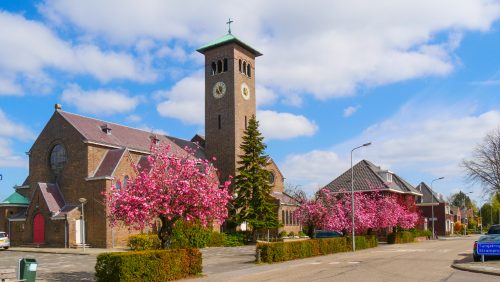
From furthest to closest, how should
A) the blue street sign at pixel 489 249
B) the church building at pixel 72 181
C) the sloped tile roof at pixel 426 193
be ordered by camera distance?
1. the sloped tile roof at pixel 426 193
2. the church building at pixel 72 181
3. the blue street sign at pixel 489 249

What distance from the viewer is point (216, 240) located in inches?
1921

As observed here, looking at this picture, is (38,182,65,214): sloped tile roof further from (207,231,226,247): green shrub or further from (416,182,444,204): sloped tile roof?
(416,182,444,204): sloped tile roof

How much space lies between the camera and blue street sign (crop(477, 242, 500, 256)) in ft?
83.2

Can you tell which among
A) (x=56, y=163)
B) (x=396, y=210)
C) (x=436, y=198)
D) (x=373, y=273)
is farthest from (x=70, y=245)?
(x=436, y=198)

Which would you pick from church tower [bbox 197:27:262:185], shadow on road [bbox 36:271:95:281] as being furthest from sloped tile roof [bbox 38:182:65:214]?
shadow on road [bbox 36:271:95:281]

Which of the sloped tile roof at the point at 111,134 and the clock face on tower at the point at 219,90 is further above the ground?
the clock face on tower at the point at 219,90

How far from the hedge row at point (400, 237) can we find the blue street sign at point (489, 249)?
28.3 meters

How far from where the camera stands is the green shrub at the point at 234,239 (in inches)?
1970

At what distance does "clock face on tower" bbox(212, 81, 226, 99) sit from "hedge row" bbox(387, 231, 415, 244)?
1048 inches

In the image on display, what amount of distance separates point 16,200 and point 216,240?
20238 mm

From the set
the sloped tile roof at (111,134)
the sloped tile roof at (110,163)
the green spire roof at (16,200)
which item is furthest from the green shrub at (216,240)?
the green spire roof at (16,200)

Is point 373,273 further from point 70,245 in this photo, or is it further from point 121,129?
point 121,129

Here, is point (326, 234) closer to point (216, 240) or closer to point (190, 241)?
point (216, 240)

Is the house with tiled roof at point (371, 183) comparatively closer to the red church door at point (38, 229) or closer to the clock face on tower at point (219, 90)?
the clock face on tower at point (219, 90)
